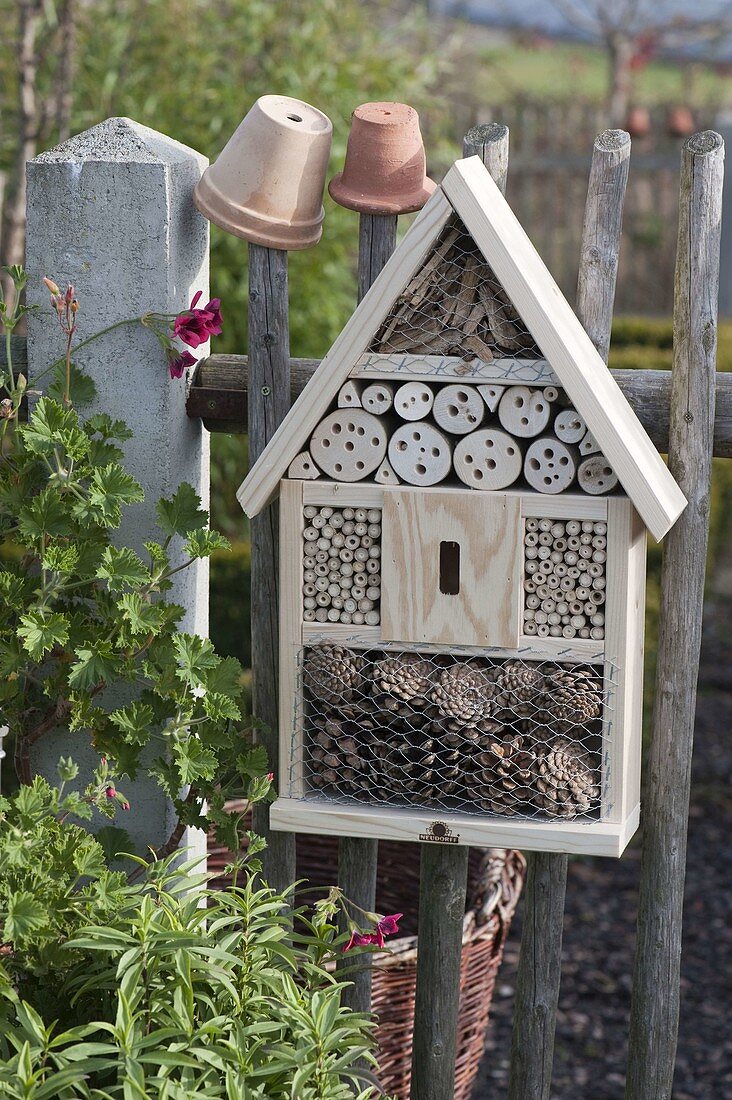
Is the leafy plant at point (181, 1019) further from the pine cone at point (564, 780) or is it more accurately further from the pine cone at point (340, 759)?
the pine cone at point (564, 780)

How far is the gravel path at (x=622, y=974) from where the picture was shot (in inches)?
113

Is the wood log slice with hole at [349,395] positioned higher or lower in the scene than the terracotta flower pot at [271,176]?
lower

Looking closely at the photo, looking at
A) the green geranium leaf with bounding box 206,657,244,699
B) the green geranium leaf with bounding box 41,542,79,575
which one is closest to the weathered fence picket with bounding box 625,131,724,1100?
the green geranium leaf with bounding box 206,657,244,699

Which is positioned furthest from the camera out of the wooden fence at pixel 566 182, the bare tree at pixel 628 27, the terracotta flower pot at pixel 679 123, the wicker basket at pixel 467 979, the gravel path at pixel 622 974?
the bare tree at pixel 628 27

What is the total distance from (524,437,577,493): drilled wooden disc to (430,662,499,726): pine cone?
0.92 feet

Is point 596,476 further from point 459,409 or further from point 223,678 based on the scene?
point 223,678

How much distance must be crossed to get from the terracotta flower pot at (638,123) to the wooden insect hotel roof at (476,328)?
7.89 metres

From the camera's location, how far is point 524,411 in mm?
1715

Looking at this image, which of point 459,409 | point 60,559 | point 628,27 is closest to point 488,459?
point 459,409

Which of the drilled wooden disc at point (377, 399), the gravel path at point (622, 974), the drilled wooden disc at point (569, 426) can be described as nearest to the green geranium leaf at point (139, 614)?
the drilled wooden disc at point (377, 399)

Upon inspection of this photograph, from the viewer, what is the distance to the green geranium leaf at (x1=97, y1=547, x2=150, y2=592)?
1745 mm

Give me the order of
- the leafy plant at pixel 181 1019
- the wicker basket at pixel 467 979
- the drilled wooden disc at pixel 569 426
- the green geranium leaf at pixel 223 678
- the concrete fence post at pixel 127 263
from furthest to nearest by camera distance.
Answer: the wicker basket at pixel 467 979
the concrete fence post at pixel 127 263
the green geranium leaf at pixel 223 678
the drilled wooden disc at pixel 569 426
the leafy plant at pixel 181 1019

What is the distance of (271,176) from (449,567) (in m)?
0.64

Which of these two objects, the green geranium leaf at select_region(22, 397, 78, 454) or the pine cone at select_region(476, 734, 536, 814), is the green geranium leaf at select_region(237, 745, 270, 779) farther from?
the green geranium leaf at select_region(22, 397, 78, 454)
